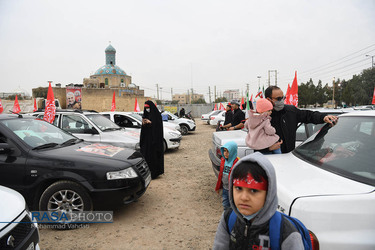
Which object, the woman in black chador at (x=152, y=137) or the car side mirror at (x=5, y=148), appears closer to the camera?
the car side mirror at (x=5, y=148)

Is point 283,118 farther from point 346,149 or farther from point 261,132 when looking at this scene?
point 346,149

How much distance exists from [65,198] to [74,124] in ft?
11.2

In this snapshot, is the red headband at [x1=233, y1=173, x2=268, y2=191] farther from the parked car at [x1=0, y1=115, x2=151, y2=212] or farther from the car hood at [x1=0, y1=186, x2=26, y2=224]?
the parked car at [x1=0, y1=115, x2=151, y2=212]

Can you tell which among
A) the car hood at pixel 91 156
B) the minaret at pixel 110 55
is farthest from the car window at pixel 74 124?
the minaret at pixel 110 55

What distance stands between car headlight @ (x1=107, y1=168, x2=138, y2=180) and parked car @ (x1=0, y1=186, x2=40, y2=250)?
115cm

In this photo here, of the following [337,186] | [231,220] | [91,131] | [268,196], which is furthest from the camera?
[91,131]

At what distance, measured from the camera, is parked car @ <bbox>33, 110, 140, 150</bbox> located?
6.11 m

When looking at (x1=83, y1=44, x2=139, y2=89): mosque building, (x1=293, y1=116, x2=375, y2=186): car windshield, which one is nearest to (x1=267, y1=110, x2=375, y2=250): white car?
(x1=293, y1=116, x2=375, y2=186): car windshield

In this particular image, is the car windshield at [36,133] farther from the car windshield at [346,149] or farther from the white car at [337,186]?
the car windshield at [346,149]

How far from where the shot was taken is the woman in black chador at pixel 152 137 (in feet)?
18.6

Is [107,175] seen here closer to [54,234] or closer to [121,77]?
[54,234]

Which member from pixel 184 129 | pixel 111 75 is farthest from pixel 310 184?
pixel 111 75

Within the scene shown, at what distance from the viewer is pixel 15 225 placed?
2023mm

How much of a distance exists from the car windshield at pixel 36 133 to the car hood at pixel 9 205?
138 centimetres
